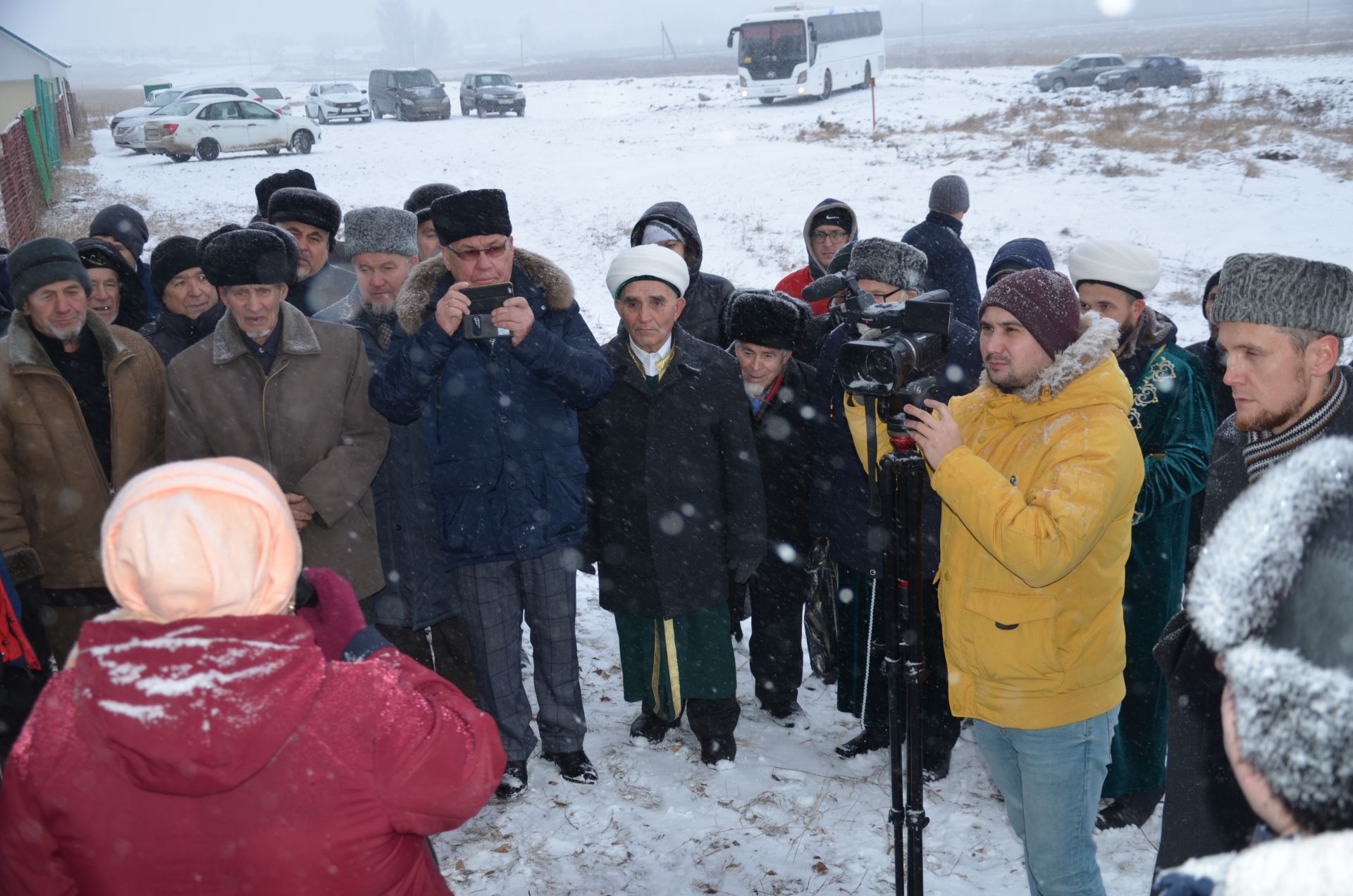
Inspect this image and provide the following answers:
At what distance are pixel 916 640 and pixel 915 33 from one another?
136650 millimetres

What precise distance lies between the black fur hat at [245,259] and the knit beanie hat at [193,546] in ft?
7.45

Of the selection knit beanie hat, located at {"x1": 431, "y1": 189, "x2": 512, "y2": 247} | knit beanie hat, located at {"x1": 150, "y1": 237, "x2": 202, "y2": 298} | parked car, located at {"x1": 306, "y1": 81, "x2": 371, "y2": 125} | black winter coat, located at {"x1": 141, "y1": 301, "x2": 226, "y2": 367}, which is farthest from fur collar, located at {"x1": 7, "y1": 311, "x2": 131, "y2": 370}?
parked car, located at {"x1": 306, "y1": 81, "x2": 371, "y2": 125}

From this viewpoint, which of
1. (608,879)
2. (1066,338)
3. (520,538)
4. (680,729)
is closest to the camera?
(1066,338)

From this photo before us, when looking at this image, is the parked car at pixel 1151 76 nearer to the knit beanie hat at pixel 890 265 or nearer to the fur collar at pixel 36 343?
the knit beanie hat at pixel 890 265

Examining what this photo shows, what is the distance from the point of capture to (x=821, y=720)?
4.47 metres

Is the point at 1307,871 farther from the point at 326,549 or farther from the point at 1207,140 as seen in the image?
the point at 1207,140

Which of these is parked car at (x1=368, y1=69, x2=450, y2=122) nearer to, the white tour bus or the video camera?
the white tour bus

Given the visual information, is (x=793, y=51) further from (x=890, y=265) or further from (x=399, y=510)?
(x=399, y=510)

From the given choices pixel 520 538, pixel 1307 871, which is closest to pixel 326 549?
pixel 520 538

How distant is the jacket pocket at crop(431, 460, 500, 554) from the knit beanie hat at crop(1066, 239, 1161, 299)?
231 cm

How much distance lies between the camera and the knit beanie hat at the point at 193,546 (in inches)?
58.6

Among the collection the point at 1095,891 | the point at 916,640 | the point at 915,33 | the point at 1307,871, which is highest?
the point at 915,33

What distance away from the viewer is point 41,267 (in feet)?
12.1

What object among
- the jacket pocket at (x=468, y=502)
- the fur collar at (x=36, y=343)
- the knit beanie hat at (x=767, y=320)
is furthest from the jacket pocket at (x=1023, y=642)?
the fur collar at (x=36, y=343)
